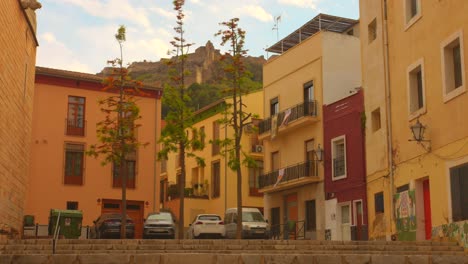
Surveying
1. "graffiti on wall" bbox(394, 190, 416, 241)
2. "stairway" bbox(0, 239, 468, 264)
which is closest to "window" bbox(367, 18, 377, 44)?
"graffiti on wall" bbox(394, 190, 416, 241)

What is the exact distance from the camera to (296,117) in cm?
3628

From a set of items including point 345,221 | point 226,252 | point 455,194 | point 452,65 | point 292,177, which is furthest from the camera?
point 292,177

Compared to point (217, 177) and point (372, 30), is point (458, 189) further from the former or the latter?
point (217, 177)

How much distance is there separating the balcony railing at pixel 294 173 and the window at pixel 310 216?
143 cm

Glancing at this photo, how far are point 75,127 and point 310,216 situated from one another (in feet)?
51.7

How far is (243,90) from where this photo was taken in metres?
30.9

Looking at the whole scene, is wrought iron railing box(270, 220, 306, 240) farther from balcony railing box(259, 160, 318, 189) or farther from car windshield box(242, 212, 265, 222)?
balcony railing box(259, 160, 318, 189)

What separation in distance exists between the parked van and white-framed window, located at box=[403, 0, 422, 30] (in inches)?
493

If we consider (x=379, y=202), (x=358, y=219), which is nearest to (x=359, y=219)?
(x=358, y=219)

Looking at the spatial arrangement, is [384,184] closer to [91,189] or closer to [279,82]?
[279,82]

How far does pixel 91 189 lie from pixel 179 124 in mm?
12928

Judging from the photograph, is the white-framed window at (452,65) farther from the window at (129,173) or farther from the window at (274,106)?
the window at (129,173)

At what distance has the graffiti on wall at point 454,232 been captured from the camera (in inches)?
767

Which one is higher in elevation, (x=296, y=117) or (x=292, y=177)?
(x=296, y=117)
